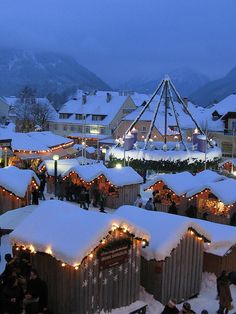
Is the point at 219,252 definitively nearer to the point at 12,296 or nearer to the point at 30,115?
the point at 12,296

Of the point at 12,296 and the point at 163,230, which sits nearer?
the point at 12,296

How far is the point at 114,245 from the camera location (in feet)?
39.4

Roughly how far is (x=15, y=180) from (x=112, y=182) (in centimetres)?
589

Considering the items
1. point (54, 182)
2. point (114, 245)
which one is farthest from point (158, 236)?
point (54, 182)

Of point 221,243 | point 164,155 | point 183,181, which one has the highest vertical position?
point 164,155

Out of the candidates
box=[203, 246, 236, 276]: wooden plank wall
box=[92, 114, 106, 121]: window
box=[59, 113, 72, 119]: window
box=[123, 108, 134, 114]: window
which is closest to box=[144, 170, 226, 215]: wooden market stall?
box=[203, 246, 236, 276]: wooden plank wall

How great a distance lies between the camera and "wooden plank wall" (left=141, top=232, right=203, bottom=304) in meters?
13.4

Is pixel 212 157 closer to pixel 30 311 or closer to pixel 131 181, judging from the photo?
pixel 131 181

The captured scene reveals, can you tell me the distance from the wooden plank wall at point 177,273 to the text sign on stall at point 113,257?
135cm

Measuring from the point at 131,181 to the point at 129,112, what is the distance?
1690 inches

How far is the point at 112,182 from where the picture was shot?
25.9m

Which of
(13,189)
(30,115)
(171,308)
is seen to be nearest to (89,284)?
(171,308)

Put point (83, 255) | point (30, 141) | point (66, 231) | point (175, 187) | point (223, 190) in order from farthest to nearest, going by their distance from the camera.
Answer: point (30, 141)
point (175, 187)
point (223, 190)
point (66, 231)
point (83, 255)

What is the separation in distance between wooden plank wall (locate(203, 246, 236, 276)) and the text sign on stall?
13.3ft
